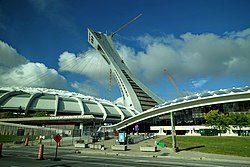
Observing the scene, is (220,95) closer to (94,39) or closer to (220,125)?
(220,125)

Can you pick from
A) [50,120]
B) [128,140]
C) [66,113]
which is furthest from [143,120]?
[128,140]

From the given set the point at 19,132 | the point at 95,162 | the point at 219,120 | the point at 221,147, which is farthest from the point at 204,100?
the point at 95,162

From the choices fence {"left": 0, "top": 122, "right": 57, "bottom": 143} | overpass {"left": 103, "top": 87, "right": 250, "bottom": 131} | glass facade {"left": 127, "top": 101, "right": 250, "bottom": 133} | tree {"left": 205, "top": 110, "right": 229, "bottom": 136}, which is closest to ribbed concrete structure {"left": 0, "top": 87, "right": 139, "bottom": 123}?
glass facade {"left": 127, "top": 101, "right": 250, "bottom": 133}

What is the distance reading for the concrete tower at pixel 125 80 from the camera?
332 feet

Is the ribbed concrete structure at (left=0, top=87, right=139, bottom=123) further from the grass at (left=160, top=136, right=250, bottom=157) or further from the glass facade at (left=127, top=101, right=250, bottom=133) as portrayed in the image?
the grass at (left=160, top=136, right=250, bottom=157)

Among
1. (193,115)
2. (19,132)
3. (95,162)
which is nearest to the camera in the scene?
(95,162)

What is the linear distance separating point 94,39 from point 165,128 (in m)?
77.1

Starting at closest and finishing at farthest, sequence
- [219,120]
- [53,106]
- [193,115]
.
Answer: [219,120]
[193,115]
[53,106]

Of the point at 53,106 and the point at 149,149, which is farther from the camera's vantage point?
the point at 53,106

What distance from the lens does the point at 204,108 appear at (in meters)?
56.2

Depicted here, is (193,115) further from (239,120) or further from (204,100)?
(239,120)

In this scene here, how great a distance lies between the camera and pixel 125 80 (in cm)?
10700

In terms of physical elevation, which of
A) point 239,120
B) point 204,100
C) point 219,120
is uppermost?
point 204,100

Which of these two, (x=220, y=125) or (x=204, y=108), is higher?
(x=204, y=108)
